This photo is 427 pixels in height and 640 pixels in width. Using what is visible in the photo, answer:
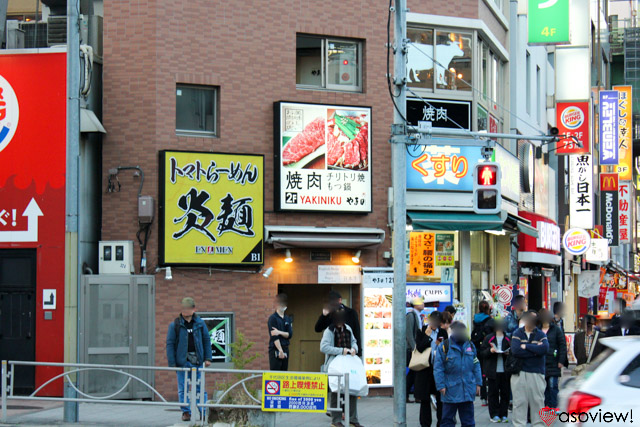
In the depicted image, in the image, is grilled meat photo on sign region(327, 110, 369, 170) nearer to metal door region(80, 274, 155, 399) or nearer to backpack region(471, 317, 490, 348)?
backpack region(471, 317, 490, 348)

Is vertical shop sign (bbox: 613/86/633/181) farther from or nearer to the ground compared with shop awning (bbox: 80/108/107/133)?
farther from the ground

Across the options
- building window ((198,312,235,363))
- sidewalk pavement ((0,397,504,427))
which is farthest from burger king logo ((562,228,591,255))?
building window ((198,312,235,363))

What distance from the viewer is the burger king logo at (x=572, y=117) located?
99.9 feet

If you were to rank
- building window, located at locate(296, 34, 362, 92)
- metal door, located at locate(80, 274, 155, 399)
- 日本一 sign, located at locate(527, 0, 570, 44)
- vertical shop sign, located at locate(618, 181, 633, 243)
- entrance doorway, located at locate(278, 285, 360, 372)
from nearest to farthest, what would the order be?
metal door, located at locate(80, 274, 155, 399) < building window, located at locate(296, 34, 362, 92) < entrance doorway, located at locate(278, 285, 360, 372) < 日本一 sign, located at locate(527, 0, 570, 44) < vertical shop sign, located at locate(618, 181, 633, 243)

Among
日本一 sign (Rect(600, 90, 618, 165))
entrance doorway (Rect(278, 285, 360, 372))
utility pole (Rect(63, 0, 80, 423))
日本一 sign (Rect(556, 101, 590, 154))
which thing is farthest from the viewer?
日本一 sign (Rect(600, 90, 618, 165))

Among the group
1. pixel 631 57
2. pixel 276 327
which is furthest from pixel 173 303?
pixel 631 57

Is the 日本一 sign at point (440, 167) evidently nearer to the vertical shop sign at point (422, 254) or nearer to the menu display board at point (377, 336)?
the vertical shop sign at point (422, 254)

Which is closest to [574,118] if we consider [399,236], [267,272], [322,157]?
[322,157]

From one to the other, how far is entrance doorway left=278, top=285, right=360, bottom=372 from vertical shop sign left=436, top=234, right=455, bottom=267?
309 centimetres

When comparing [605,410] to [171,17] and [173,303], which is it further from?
[171,17]

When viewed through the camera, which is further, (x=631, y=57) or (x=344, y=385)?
(x=631, y=57)

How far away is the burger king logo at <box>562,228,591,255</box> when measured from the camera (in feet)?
94.2

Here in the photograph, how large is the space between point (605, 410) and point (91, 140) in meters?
12.3

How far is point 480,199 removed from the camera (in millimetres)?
14391
